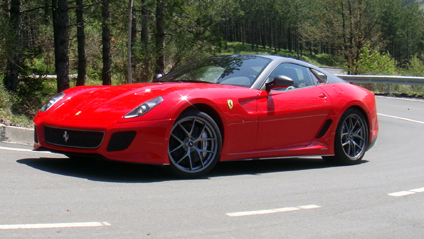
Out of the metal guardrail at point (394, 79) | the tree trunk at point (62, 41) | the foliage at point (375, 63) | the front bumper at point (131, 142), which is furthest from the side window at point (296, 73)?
the foliage at point (375, 63)

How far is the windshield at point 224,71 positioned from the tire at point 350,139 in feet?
4.63

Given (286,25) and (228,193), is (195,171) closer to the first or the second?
(228,193)

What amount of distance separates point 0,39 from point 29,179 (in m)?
7.84

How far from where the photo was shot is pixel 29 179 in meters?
4.70

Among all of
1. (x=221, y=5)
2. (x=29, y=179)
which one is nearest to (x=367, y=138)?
(x=29, y=179)

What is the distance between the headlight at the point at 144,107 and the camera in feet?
16.1

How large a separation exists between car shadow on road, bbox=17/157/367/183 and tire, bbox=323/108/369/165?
344 millimetres

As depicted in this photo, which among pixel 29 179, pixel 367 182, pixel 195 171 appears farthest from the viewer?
pixel 367 182

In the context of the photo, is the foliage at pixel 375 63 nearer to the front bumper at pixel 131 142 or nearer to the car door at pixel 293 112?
the car door at pixel 293 112

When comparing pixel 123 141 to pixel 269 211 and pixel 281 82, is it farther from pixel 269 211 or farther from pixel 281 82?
pixel 281 82

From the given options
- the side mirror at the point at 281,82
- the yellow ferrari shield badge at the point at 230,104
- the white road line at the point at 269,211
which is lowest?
the white road line at the point at 269,211

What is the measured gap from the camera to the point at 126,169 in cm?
561

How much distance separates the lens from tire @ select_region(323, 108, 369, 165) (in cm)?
690

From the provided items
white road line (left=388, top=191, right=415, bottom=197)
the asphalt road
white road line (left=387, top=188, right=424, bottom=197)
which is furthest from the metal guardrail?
white road line (left=388, top=191, right=415, bottom=197)
